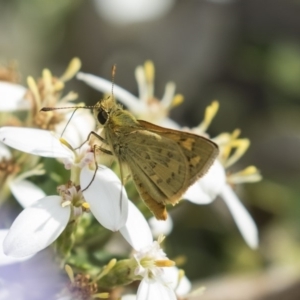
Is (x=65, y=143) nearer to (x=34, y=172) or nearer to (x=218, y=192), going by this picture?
(x=34, y=172)

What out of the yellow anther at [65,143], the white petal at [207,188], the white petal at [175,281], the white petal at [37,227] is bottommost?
the white petal at [175,281]

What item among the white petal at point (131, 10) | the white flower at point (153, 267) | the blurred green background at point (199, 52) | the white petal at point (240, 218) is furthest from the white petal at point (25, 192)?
the white petal at point (131, 10)

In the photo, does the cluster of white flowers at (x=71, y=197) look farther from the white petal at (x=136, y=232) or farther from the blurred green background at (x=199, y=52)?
the blurred green background at (x=199, y=52)

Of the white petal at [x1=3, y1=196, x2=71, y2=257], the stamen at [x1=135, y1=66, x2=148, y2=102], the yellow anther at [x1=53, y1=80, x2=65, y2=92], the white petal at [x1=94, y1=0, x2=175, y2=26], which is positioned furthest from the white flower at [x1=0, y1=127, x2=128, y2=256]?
the white petal at [x1=94, y1=0, x2=175, y2=26]

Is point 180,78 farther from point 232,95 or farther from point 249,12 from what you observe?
Result: point 249,12

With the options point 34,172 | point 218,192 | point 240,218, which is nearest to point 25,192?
point 34,172

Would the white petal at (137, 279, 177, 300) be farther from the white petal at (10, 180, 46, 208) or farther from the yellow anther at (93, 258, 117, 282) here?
the white petal at (10, 180, 46, 208)

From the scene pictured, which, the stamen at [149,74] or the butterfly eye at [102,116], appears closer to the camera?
the butterfly eye at [102,116]

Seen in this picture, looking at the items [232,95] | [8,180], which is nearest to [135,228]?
[8,180]
